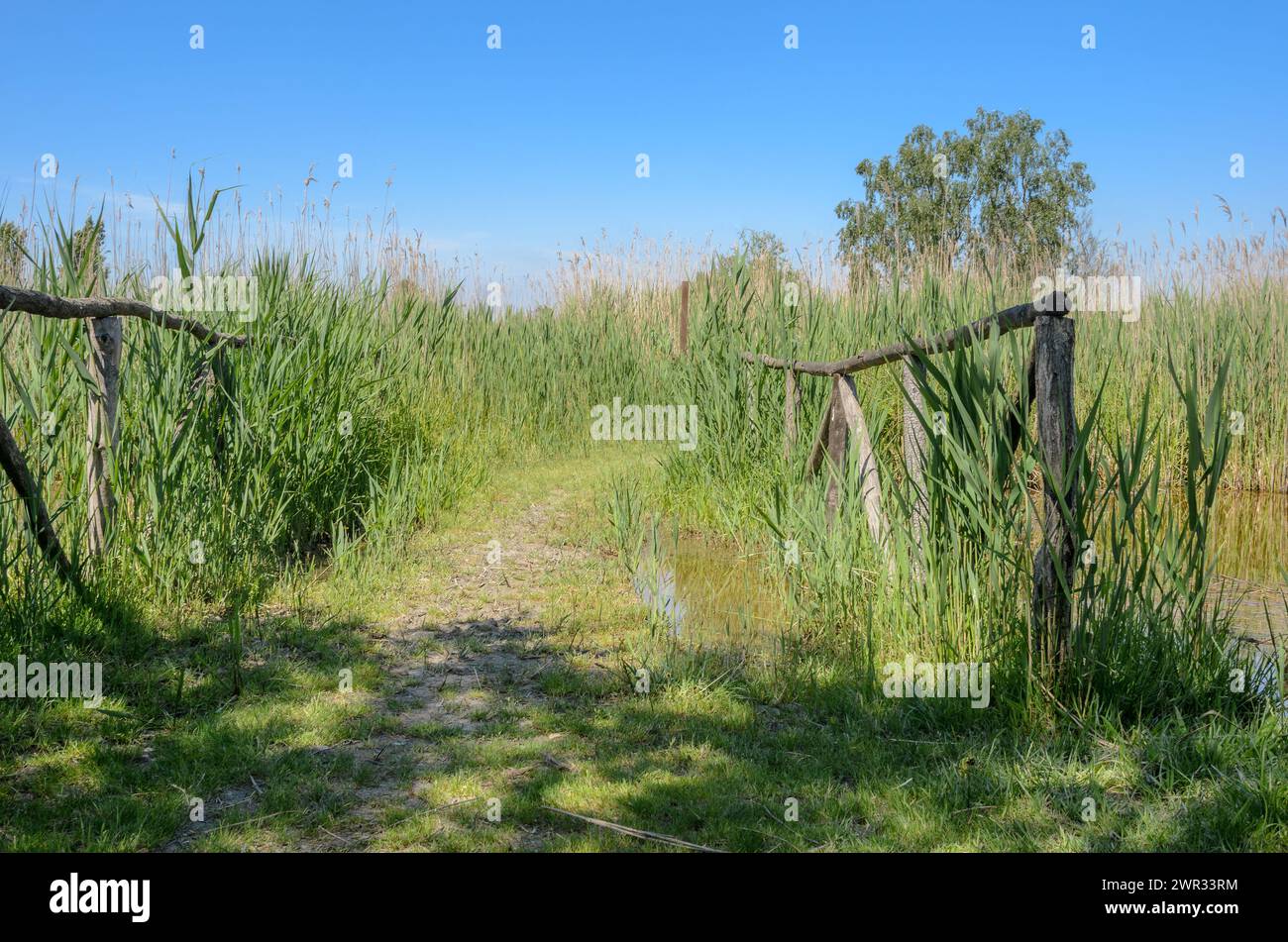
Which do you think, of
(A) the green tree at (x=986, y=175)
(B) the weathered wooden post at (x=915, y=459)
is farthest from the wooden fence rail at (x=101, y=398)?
(A) the green tree at (x=986, y=175)

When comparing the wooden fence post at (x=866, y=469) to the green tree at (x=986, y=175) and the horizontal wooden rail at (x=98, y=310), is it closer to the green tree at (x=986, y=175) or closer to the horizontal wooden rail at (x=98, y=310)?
the horizontal wooden rail at (x=98, y=310)

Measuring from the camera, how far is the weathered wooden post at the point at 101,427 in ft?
14.9

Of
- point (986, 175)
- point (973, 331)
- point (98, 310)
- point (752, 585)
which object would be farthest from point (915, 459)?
point (986, 175)

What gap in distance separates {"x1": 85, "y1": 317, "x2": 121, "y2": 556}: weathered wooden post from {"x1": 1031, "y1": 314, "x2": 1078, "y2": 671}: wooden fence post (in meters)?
4.32

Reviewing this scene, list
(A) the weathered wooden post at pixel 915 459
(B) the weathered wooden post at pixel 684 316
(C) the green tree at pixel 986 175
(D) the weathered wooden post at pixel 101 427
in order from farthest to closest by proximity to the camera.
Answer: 1. (C) the green tree at pixel 986 175
2. (B) the weathered wooden post at pixel 684 316
3. (D) the weathered wooden post at pixel 101 427
4. (A) the weathered wooden post at pixel 915 459

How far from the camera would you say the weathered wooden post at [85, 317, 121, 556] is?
454cm

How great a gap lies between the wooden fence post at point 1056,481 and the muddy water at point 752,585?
1.27 m

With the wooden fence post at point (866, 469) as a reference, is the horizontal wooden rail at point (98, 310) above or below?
above

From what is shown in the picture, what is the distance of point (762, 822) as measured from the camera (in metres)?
2.92

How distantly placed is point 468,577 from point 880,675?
3.16 m

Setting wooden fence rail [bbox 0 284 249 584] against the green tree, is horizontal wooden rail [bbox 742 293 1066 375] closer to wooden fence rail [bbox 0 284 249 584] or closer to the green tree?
wooden fence rail [bbox 0 284 249 584]

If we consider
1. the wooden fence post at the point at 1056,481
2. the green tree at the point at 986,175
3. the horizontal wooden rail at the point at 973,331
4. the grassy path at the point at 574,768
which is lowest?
the grassy path at the point at 574,768

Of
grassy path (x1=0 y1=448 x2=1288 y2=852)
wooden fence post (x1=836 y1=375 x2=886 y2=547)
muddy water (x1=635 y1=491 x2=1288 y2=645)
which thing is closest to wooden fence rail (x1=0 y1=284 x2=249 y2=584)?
grassy path (x1=0 y1=448 x2=1288 y2=852)
